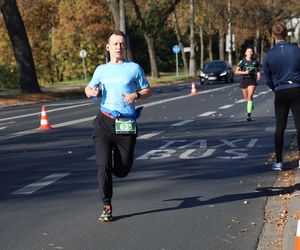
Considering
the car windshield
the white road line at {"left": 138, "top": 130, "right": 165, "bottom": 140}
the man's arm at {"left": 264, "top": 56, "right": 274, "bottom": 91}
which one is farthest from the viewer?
the car windshield

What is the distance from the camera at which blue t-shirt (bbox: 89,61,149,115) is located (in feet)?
20.6

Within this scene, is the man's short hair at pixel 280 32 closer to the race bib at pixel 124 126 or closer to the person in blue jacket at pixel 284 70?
the person in blue jacket at pixel 284 70

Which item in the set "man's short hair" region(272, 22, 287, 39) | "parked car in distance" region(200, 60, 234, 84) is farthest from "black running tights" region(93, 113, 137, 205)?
"parked car in distance" region(200, 60, 234, 84)

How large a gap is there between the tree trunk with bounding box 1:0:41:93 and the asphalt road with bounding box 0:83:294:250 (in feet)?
58.4

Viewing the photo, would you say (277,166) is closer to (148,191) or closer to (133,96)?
(148,191)

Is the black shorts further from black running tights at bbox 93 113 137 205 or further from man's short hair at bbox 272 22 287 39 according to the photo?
black running tights at bbox 93 113 137 205

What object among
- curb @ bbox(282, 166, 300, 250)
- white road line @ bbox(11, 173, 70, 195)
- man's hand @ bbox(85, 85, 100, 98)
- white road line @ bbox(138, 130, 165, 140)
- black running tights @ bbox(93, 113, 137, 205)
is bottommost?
white road line @ bbox(138, 130, 165, 140)

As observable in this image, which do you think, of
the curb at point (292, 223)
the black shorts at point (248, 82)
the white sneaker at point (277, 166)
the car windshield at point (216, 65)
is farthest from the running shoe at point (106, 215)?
the car windshield at point (216, 65)

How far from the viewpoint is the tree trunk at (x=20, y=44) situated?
31558 mm

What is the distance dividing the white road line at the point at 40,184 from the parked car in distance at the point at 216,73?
3390cm

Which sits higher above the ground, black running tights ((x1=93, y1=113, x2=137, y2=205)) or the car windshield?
black running tights ((x1=93, y1=113, x2=137, y2=205))

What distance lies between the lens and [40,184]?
848 cm

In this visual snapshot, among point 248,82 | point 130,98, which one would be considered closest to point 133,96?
point 130,98

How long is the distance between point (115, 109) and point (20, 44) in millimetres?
26724
